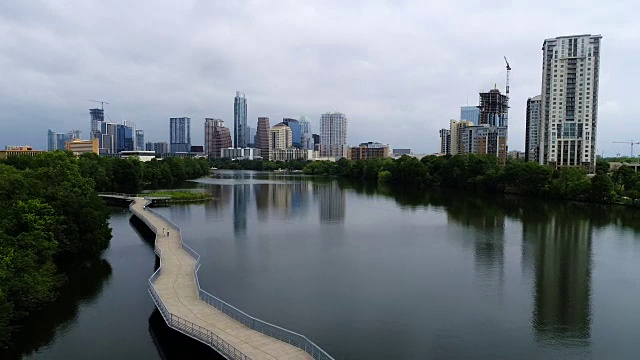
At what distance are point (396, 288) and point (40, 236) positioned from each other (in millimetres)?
14317

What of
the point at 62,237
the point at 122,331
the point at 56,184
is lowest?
the point at 122,331

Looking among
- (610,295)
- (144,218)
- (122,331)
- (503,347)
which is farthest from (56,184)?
(610,295)

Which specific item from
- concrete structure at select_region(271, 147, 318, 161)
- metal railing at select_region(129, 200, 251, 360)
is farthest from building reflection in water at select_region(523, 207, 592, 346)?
concrete structure at select_region(271, 147, 318, 161)

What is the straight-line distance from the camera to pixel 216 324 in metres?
13.7

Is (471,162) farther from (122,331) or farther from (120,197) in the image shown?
(122,331)

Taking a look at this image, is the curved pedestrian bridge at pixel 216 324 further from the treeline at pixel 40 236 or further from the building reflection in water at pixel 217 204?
the building reflection in water at pixel 217 204

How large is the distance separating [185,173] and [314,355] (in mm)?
78552

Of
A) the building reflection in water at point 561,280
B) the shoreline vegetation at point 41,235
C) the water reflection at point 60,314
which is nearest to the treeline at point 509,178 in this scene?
the building reflection in water at point 561,280

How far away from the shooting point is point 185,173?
8656 cm

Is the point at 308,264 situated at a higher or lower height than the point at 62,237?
lower

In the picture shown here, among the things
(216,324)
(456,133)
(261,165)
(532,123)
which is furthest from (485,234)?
(456,133)

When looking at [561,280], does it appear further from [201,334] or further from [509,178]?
[509,178]

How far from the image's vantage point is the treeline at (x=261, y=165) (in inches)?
5423

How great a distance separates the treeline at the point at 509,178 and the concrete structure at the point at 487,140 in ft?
169
